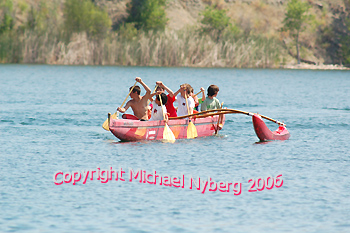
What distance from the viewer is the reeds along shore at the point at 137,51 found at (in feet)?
183

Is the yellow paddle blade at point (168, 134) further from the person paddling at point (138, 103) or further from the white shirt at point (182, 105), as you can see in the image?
the white shirt at point (182, 105)

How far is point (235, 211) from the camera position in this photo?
995 centimetres

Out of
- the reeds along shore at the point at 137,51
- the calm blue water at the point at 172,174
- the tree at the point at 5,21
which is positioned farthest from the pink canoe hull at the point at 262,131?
the tree at the point at 5,21

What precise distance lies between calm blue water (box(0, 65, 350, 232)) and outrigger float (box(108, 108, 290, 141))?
0.99 ft

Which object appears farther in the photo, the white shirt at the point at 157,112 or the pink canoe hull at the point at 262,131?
the pink canoe hull at the point at 262,131

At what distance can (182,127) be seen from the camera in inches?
668

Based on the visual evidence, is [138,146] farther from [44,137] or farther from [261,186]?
[261,186]

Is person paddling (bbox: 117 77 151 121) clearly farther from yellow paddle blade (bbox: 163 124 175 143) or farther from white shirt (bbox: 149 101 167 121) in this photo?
yellow paddle blade (bbox: 163 124 175 143)

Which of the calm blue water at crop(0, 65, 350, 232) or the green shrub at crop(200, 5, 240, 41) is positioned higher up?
the green shrub at crop(200, 5, 240, 41)

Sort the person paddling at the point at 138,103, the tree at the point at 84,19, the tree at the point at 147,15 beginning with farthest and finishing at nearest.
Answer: the tree at the point at 147,15 < the tree at the point at 84,19 < the person paddling at the point at 138,103

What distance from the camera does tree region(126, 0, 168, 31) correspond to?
7219 cm

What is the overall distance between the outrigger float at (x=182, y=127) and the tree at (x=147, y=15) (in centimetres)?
5472

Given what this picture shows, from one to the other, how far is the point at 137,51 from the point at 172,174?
4450cm

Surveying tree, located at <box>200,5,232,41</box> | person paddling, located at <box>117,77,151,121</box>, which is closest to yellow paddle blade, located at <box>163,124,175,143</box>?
person paddling, located at <box>117,77,151,121</box>
